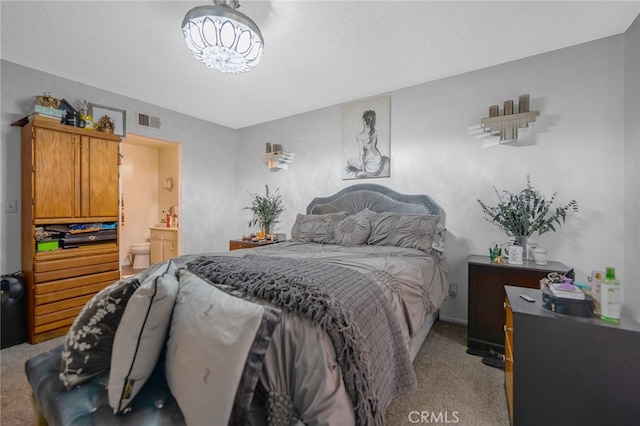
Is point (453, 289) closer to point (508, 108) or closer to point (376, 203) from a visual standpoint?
point (376, 203)

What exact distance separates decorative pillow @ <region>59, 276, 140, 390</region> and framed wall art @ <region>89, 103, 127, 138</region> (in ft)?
10.2

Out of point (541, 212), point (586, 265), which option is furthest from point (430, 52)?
point (586, 265)

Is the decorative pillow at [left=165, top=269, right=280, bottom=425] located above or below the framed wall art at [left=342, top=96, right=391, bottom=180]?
below

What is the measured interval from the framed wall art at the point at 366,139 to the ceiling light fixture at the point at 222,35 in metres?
1.83

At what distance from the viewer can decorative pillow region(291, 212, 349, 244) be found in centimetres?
309

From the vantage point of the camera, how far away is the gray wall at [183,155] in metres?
2.67

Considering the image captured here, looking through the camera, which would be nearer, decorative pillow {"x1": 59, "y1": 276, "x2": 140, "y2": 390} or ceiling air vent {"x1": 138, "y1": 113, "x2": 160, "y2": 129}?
decorative pillow {"x1": 59, "y1": 276, "x2": 140, "y2": 390}

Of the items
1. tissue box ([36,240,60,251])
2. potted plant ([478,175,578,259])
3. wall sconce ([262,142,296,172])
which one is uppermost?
wall sconce ([262,142,296,172])

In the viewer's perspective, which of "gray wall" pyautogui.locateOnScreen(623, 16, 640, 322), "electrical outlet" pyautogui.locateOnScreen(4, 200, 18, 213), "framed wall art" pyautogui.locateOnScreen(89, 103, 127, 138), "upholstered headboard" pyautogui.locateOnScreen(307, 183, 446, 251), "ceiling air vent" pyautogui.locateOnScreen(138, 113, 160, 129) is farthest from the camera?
"ceiling air vent" pyautogui.locateOnScreen(138, 113, 160, 129)

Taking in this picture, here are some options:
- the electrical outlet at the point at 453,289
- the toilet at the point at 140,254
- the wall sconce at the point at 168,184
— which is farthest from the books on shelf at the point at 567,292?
the toilet at the point at 140,254

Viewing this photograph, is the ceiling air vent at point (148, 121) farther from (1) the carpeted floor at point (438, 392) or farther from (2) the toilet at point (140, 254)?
(1) the carpeted floor at point (438, 392)

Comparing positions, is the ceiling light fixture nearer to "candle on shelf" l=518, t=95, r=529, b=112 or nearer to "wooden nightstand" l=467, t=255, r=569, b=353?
"candle on shelf" l=518, t=95, r=529, b=112

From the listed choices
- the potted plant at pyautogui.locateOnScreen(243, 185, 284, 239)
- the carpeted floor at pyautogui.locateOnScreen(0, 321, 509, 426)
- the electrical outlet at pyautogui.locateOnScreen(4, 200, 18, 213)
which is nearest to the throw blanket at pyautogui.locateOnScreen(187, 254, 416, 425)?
the carpeted floor at pyautogui.locateOnScreen(0, 321, 509, 426)

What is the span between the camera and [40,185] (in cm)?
253
